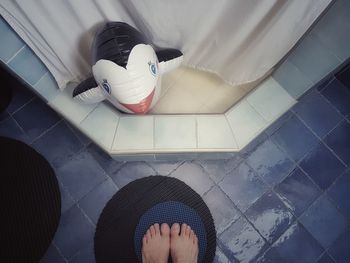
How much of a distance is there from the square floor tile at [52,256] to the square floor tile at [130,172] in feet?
1.69

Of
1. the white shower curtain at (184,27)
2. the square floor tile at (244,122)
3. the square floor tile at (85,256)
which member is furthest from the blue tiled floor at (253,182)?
the white shower curtain at (184,27)

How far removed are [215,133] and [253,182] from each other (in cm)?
44

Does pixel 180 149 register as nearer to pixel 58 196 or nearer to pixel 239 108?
pixel 239 108

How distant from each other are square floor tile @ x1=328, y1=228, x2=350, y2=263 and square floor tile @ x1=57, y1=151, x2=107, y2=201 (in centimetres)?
146

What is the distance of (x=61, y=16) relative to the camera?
58.1 inches

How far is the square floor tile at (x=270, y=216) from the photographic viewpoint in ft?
6.20

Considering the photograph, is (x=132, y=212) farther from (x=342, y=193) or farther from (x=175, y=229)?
(x=342, y=193)

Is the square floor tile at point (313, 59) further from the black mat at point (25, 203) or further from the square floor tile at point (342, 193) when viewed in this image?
the black mat at point (25, 203)

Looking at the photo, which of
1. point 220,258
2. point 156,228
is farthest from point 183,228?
point 220,258

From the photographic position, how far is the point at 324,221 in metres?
1.91

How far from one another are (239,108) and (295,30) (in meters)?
0.62

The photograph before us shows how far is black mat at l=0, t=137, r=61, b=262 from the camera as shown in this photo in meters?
1.83

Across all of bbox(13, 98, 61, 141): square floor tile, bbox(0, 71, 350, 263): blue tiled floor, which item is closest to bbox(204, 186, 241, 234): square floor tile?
bbox(0, 71, 350, 263): blue tiled floor

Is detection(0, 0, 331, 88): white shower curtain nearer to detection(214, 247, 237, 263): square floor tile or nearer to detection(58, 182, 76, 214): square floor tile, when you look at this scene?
detection(58, 182, 76, 214): square floor tile
